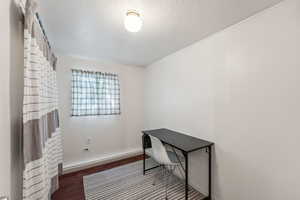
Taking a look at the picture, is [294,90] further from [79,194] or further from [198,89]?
[79,194]

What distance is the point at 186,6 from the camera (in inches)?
46.9

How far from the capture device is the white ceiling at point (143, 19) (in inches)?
45.5

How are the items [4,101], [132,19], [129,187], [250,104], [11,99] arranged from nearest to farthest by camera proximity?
[4,101] → [11,99] → [132,19] → [250,104] → [129,187]

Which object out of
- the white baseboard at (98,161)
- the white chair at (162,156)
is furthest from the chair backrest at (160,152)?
the white baseboard at (98,161)

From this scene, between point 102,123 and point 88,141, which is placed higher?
point 102,123

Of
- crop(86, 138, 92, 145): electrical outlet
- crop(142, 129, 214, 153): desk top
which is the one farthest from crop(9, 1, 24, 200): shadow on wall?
crop(86, 138, 92, 145): electrical outlet

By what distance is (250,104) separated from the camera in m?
1.33

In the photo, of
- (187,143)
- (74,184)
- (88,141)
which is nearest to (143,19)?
(187,143)

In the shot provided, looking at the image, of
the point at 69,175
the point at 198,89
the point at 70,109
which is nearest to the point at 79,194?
the point at 69,175

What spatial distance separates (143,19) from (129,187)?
2.34m

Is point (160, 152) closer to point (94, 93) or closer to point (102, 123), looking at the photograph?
point (102, 123)

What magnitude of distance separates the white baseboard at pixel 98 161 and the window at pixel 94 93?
96 centimetres

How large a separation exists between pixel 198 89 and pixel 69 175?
2720 mm

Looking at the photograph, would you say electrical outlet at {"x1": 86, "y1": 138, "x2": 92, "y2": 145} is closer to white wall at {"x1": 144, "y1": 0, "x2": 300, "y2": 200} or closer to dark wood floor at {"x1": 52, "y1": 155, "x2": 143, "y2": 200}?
dark wood floor at {"x1": 52, "y1": 155, "x2": 143, "y2": 200}
